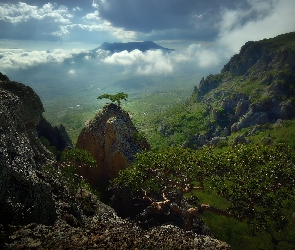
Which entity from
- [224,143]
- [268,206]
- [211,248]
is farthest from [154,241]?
[224,143]

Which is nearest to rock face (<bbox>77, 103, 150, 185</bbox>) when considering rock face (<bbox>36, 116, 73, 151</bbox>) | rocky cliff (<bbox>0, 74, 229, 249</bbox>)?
rocky cliff (<bbox>0, 74, 229, 249</bbox>)

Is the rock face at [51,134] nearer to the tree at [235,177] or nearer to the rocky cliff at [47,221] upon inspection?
the rocky cliff at [47,221]

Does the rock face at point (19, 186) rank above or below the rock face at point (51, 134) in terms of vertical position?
above

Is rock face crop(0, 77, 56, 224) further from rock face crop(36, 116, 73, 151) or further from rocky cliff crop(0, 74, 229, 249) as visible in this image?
rock face crop(36, 116, 73, 151)

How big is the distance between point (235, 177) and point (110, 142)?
2450cm

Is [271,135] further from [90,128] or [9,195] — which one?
[9,195]

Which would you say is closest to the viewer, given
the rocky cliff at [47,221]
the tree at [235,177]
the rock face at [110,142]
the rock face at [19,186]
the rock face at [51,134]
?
the rocky cliff at [47,221]

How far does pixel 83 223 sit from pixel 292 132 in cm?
15853

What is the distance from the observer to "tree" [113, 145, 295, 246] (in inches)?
1041

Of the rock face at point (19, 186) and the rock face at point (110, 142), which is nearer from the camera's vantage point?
the rock face at point (19, 186)

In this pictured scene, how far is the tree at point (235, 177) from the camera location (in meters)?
26.5

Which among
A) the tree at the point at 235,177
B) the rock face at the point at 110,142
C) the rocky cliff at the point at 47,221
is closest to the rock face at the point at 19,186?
the rocky cliff at the point at 47,221

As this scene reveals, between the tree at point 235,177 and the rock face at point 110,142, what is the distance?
468 inches

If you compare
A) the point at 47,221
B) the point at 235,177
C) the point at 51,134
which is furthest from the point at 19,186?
the point at 51,134
